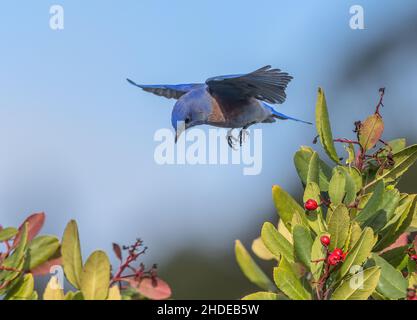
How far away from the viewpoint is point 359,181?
2205mm

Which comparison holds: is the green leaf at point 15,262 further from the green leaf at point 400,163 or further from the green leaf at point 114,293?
the green leaf at point 400,163

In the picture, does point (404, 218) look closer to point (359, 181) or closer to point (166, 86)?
point (359, 181)

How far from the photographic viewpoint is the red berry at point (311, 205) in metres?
2.08

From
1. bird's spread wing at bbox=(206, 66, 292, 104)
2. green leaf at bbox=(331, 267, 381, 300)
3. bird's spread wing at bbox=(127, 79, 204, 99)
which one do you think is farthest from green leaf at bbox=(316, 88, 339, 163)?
bird's spread wing at bbox=(127, 79, 204, 99)

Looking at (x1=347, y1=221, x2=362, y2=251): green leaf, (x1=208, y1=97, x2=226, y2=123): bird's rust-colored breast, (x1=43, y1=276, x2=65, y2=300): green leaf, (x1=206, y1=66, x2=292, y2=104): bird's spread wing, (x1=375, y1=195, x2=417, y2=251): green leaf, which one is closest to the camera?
(x1=43, y1=276, x2=65, y2=300): green leaf

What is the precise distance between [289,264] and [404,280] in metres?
0.29

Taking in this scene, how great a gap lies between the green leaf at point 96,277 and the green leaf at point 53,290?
0.05 meters

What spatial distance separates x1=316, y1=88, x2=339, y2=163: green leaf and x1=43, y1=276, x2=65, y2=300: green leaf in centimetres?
87

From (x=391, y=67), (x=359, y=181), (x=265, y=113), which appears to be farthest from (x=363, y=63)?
(x=359, y=181)

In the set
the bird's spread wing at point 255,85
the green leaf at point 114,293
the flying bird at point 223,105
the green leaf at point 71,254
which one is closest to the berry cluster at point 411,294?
the green leaf at point 114,293

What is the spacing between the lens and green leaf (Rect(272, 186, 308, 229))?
2.17 meters

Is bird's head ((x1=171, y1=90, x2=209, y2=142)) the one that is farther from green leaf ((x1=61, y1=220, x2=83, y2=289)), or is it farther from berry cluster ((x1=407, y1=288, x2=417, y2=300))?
berry cluster ((x1=407, y1=288, x2=417, y2=300))

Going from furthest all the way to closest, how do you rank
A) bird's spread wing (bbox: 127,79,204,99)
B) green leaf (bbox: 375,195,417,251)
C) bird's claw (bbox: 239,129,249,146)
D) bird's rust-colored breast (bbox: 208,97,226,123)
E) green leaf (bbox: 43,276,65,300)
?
bird's spread wing (bbox: 127,79,204,99) < bird's rust-colored breast (bbox: 208,97,226,123) < bird's claw (bbox: 239,129,249,146) < green leaf (bbox: 375,195,417,251) < green leaf (bbox: 43,276,65,300)

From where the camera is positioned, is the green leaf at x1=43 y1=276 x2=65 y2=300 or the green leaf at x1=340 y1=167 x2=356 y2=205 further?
the green leaf at x1=340 y1=167 x2=356 y2=205
